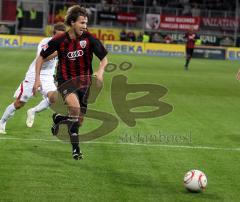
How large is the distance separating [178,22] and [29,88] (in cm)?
4230

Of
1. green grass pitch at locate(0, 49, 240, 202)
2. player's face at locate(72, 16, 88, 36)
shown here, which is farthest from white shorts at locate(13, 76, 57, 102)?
player's face at locate(72, 16, 88, 36)

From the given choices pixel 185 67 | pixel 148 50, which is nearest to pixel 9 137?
pixel 185 67

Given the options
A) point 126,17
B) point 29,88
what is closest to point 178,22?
point 126,17

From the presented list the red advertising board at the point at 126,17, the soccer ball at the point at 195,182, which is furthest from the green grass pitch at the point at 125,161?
the red advertising board at the point at 126,17

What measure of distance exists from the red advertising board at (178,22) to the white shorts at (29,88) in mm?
40642

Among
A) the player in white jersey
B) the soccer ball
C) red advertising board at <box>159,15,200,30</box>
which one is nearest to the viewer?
the soccer ball

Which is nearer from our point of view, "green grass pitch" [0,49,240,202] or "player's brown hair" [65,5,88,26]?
"green grass pitch" [0,49,240,202]

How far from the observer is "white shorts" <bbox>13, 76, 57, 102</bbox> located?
1299 centimetres

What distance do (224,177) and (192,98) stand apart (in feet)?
41.1

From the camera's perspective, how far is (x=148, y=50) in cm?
5134

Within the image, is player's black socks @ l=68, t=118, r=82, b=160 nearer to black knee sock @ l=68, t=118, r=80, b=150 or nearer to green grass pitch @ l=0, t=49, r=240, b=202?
black knee sock @ l=68, t=118, r=80, b=150

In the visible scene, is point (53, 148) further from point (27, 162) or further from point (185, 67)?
point (185, 67)

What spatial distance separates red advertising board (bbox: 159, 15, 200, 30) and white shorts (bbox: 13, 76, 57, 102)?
40.6 metres

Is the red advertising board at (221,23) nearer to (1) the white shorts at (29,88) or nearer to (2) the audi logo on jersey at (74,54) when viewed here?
(1) the white shorts at (29,88)
